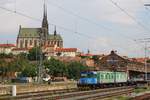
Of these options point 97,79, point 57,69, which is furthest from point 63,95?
point 57,69

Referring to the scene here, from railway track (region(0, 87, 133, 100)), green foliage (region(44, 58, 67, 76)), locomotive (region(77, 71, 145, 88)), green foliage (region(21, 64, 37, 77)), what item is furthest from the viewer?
green foliage (region(44, 58, 67, 76))

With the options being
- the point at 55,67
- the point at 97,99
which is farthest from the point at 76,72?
the point at 97,99

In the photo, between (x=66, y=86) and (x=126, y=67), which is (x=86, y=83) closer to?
(x=66, y=86)

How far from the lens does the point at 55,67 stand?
14262cm

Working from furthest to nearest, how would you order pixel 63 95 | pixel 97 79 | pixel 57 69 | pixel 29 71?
pixel 57 69 → pixel 29 71 → pixel 97 79 → pixel 63 95

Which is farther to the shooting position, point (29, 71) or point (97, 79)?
point (29, 71)

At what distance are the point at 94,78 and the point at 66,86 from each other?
8.51 m

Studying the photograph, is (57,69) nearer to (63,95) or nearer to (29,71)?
(29,71)

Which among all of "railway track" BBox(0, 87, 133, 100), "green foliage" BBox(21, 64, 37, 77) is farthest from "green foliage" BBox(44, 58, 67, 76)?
"railway track" BBox(0, 87, 133, 100)

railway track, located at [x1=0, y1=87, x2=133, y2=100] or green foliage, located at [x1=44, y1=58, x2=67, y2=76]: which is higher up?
green foliage, located at [x1=44, y1=58, x2=67, y2=76]

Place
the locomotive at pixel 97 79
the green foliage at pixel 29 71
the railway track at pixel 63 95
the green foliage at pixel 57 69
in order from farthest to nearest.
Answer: the green foliage at pixel 57 69 < the green foliage at pixel 29 71 < the locomotive at pixel 97 79 < the railway track at pixel 63 95

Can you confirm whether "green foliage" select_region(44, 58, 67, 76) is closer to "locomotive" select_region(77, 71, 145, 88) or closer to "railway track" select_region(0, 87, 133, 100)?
"locomotive" select_region(77, 71, 145, 88)

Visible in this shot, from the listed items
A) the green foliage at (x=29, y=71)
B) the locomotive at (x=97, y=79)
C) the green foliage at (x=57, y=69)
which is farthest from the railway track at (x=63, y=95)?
the green foliage at (x=57, y=69)

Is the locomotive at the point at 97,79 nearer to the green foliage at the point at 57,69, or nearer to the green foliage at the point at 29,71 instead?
the green foliage at the point at 29,71
